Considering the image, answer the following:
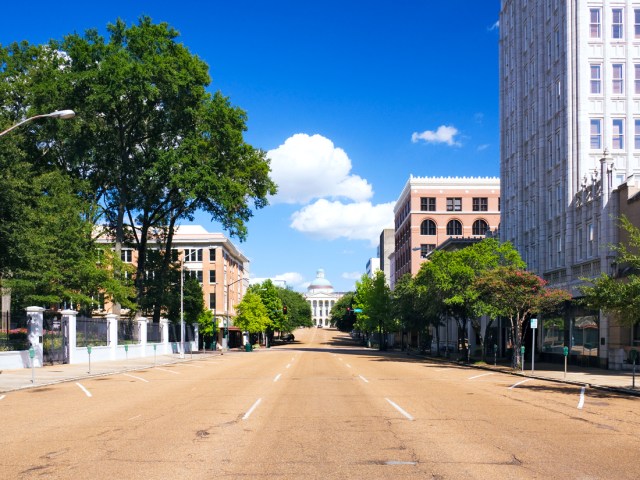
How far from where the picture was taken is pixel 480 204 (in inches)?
3885

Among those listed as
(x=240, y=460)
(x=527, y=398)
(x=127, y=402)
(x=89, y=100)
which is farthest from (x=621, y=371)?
(x=89, y=100)

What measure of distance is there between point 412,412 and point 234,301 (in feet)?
341

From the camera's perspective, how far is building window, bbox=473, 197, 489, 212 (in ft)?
323

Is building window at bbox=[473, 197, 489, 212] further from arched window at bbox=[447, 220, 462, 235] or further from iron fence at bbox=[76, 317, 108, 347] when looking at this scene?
iron fence at bbox=[76, 317, 108, 347]

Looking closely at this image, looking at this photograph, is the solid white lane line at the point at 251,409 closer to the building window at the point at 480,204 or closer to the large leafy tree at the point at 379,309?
the large leafy tree at the point at 379,309

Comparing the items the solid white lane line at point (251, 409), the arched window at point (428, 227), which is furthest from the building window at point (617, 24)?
the arched window at point (428, 227)

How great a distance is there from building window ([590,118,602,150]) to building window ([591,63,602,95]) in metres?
1.86

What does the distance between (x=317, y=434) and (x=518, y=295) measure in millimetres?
27320

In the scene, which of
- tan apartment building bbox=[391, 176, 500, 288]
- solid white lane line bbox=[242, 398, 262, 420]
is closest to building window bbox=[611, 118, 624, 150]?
solid white lane line bbox=[242, 398, 262, 420]

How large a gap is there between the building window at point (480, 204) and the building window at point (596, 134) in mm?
55930

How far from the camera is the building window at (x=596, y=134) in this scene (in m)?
42.7

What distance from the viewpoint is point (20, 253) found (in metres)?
40.0

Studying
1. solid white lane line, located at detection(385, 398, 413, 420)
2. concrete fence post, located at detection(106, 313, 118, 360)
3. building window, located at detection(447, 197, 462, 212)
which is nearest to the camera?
solid white lane line, located at detection(385, 398, 413, 420)

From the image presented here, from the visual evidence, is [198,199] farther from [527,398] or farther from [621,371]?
[527,398]
